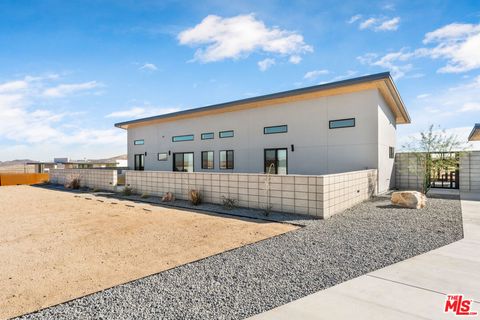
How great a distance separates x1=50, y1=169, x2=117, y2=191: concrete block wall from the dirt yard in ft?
19.9

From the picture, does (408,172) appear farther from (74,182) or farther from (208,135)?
(74,182)

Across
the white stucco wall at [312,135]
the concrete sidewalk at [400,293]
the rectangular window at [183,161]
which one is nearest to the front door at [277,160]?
the white stucco wall at [312,135]

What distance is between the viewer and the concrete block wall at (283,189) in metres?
8.01

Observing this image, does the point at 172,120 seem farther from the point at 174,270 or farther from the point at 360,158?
the point at 174,270

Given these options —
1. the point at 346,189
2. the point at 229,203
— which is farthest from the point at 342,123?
the point at 229,203

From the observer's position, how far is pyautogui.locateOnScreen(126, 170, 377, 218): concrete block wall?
801cm

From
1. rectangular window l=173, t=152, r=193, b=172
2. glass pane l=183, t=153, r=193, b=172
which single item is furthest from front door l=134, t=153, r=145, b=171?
glass pane l=183, t=153, r=193, b=172

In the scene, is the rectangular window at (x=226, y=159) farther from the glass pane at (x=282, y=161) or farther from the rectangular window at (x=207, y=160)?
the glass pane at (x=282, y=161)

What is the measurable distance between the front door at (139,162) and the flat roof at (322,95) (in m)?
5.30

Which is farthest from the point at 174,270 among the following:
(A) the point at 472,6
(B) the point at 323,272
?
(A) the point at 472,6

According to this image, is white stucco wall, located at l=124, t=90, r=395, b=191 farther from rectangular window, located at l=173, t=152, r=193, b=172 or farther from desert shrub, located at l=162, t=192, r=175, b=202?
desert shrub, located at l=162, t=192, r=175, b=202

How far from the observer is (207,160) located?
17.9 meters

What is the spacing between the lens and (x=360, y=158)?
40.7 feet

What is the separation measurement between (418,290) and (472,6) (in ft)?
33.0
